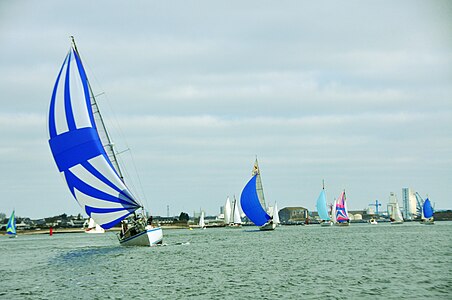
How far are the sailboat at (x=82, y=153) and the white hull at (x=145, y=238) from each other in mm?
2786

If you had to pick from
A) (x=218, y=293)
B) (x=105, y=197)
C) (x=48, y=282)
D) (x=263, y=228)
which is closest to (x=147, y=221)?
(x=105, y=197)

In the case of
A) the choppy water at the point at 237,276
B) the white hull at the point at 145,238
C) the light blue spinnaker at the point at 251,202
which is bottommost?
the choppy water at the point at 237,276

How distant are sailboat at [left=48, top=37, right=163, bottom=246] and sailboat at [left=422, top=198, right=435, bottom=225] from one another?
10077cm

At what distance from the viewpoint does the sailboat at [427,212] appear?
13425 cm

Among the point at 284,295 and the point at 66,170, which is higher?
the point at 66,170

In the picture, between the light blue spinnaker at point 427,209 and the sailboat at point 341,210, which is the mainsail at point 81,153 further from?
the light blue spinnaker at point 427,209

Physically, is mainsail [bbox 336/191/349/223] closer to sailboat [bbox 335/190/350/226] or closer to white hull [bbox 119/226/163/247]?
sailboat [bbox 335/190/350/226]

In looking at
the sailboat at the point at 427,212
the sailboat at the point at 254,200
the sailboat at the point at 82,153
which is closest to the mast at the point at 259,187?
the sailboat at the point at 254,200

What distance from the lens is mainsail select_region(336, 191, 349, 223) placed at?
439 feet

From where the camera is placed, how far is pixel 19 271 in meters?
37.8

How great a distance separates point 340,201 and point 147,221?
299ft

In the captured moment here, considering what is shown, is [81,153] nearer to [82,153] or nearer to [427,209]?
[82,153]

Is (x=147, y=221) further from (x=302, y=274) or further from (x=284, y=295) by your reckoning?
(x=284, y=295)

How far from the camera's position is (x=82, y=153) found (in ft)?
142
